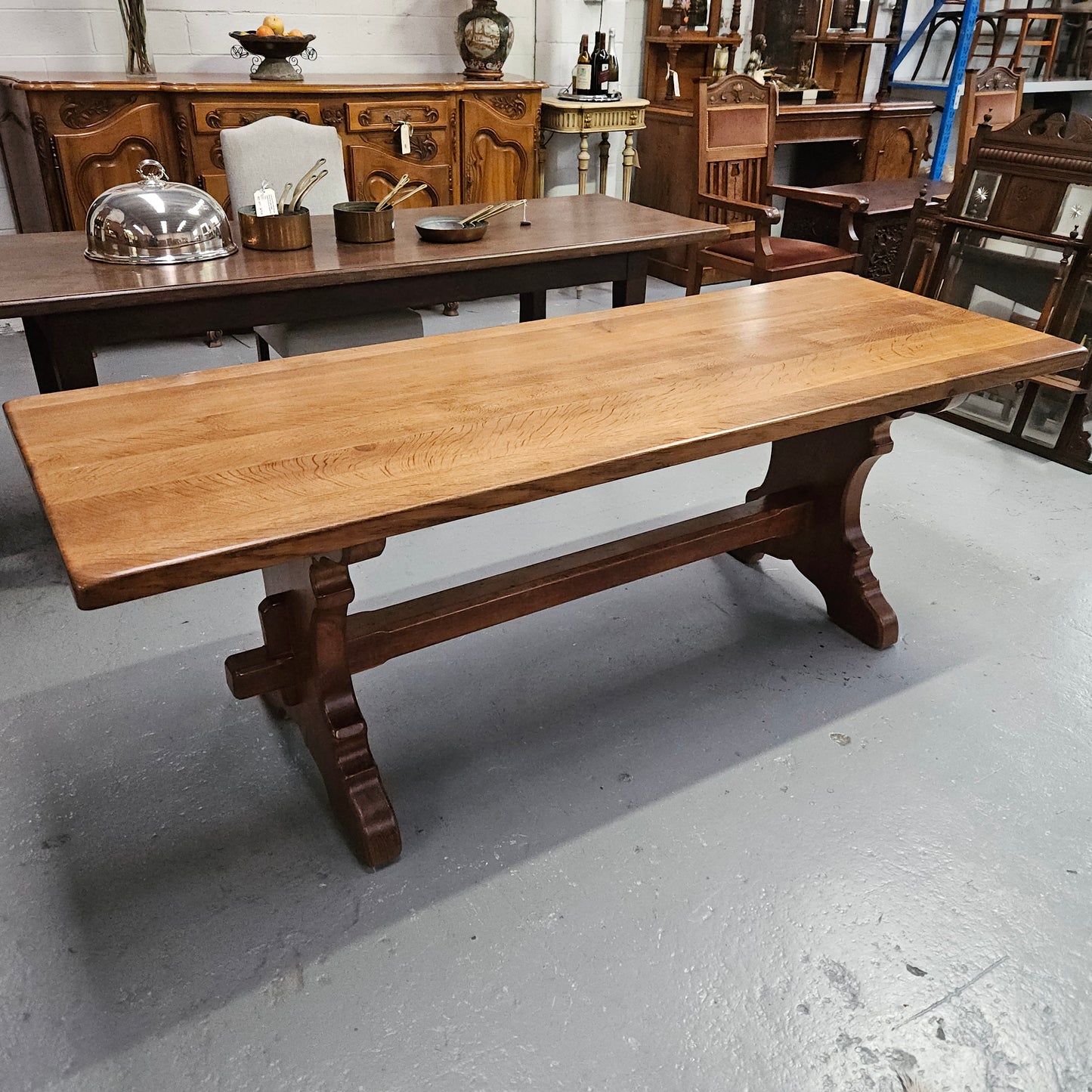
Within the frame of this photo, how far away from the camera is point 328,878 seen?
61.2 inches

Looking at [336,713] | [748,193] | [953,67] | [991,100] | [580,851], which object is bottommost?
[580,851]

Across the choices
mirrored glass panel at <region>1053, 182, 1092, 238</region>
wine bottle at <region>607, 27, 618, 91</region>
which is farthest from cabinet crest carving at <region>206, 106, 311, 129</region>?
mirrored glass panel at <region>1053, 182, 1092, 238</region>

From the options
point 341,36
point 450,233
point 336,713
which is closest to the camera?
point 336,713

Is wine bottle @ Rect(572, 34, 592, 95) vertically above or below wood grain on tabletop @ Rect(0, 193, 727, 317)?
above

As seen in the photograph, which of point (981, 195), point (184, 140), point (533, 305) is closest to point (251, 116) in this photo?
point (184, 140)

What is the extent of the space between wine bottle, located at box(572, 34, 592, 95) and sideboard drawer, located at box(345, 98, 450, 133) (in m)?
0.78

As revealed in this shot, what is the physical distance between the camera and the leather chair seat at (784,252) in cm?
378

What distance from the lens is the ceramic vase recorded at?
4191 mm

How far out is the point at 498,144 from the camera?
14.0 ft

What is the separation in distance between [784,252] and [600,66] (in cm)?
140

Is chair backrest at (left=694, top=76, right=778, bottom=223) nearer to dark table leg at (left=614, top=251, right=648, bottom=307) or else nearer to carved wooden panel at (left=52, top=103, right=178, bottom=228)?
dark table leg at (left=614, top=251, right=648, bottom=307)

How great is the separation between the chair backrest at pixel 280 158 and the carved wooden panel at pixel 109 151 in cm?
88

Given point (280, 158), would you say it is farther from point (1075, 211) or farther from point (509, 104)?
point (1075, 211)

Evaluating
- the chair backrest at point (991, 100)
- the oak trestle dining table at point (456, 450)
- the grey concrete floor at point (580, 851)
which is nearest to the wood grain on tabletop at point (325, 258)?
the oak trestle dining table at point (456, 450)
